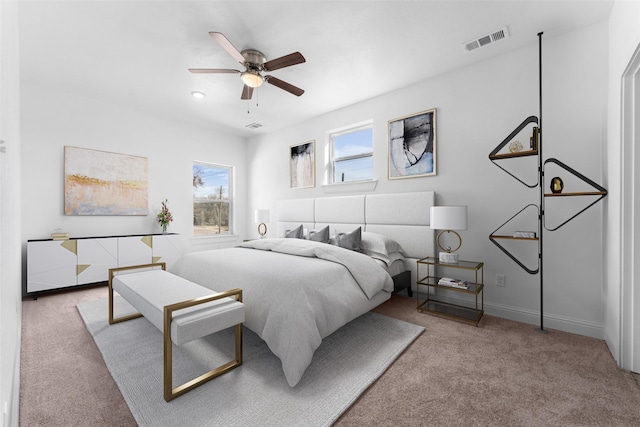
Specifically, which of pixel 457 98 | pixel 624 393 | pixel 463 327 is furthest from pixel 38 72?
pixel 624 393

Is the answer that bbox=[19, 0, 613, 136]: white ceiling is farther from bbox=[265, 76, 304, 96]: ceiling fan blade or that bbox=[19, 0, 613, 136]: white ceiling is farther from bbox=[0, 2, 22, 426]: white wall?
bbox=[0, 2, 22, 426]: white wall

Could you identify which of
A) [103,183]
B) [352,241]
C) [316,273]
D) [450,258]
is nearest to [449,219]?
[450,258]

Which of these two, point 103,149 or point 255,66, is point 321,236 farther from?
point 103,149

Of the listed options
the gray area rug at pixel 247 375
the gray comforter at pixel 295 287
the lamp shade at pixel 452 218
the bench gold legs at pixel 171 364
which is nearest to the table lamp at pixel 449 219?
the lamp shade at pixel 452 218

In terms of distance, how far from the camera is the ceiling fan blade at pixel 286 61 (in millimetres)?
2349

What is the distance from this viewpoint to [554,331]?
2.52 meters

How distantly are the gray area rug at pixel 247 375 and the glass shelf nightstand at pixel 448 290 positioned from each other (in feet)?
1.89

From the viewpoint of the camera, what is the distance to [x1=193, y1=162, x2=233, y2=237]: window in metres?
5.30

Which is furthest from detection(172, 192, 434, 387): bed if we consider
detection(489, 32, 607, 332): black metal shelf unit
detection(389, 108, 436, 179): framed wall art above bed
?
detection(489, 32, 607, 332): black metal shelf unit

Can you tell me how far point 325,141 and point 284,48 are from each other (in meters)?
1.88

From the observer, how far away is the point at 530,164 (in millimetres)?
2703

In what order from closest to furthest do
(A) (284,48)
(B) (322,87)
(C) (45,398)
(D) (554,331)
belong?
(C) (45,398)
(D) (554,331)
(A) (284,48)
(B) (322,87)

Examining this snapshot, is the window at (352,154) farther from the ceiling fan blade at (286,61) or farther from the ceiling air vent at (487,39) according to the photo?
the ceiling fan blade at (286,61)

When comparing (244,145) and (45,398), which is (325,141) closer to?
(244,145)
